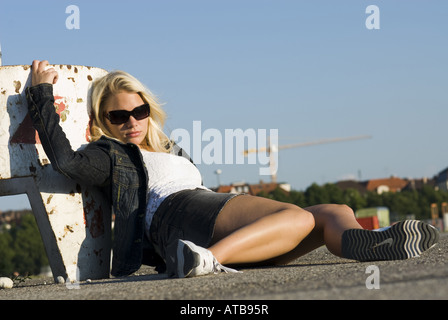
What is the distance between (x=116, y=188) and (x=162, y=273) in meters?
0.60

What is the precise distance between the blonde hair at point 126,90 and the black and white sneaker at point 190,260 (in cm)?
138

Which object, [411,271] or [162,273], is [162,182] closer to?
[162,273]

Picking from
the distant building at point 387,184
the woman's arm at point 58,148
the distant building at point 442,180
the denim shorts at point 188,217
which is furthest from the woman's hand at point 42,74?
the distant building at point 442,180

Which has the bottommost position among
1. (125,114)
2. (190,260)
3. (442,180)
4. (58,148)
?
(442,180)

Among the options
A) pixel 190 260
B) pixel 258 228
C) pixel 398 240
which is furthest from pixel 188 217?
pixel 398 240

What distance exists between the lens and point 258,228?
3.88 meters

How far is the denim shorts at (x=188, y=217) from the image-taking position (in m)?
4.04

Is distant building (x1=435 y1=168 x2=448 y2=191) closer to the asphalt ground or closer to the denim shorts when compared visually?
the denim shorts

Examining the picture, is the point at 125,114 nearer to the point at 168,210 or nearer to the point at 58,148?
the point at 58,148

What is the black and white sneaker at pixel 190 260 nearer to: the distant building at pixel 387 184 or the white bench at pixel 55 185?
the white bench at pixel 55 185

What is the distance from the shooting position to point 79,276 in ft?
15.5

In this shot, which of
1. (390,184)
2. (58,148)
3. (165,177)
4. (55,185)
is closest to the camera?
(58,148)

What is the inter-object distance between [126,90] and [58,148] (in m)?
0.81

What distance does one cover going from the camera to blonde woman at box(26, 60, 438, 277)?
378cm
